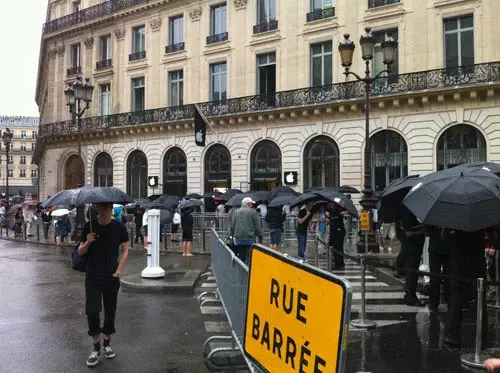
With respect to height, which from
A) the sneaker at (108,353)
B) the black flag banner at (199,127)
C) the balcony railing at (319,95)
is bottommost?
the sneaker at (108,353)

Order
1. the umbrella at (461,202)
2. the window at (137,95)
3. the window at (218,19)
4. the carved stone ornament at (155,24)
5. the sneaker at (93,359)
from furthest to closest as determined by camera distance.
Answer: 1. the window at (137,95)
2. the carved stone ornament at (155,24)
3. the window at (218,19)
4. the umbrella at (461,202)
5. the sneaker at (93,359)

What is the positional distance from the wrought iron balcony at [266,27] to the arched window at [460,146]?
11.6 metres

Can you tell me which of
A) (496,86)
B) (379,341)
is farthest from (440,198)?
(496,86)

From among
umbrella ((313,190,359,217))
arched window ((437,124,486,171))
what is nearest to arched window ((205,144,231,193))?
arched window ((437,124,486,171))

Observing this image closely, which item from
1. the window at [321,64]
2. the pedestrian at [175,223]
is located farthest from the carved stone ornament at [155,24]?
the pedestrian at [175,223]

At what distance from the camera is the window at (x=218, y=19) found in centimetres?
3234

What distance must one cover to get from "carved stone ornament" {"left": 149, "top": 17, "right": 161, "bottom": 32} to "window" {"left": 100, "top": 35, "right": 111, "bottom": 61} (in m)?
4.79

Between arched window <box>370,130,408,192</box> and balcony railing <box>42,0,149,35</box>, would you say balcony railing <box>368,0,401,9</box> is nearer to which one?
arched window <box>370,130,408,192</box>

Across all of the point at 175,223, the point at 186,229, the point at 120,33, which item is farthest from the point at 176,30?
the point at 186,229

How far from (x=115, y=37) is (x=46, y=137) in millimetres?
10423

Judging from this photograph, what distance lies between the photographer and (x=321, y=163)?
28.2 m

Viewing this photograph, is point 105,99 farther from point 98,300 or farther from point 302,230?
point 98,300

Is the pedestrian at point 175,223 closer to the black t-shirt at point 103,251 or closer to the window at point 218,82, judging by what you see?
the window at point 218,82

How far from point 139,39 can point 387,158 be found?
20007 mm
